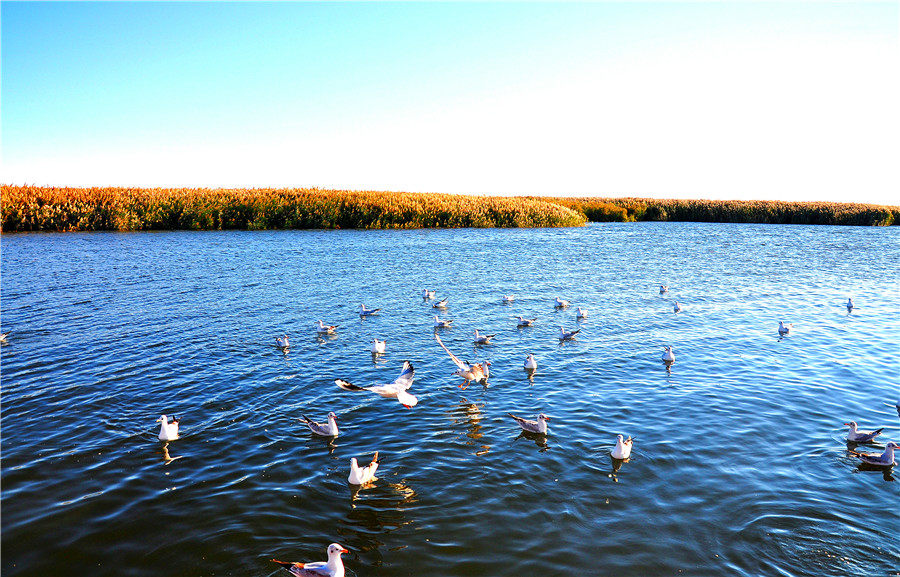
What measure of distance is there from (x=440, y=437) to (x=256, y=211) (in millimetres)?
53739

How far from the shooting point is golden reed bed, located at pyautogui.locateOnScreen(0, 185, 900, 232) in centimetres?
5184

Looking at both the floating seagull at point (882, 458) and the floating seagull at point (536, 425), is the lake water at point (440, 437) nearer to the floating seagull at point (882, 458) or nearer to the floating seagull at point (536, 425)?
the floating seagull at point (536, 425)

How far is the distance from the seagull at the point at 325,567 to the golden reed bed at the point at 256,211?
5554 centimetres

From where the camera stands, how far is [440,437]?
1169 cm

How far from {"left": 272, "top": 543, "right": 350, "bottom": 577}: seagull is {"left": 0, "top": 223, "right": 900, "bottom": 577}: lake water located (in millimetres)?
561

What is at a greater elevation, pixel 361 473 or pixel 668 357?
pixel 668 357

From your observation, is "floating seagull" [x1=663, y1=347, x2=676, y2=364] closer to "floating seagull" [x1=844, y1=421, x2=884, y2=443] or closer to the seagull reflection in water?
"floating seagull" [x1=844, y1=421, x2=884, y2=443]

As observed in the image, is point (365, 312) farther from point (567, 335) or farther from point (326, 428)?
point (326, 428)

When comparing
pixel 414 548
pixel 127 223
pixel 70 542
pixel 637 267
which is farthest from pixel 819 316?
pixel 127 223

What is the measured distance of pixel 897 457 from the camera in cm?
1066

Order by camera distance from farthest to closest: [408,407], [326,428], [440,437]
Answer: [408,407]
[440,437]
[326,428]

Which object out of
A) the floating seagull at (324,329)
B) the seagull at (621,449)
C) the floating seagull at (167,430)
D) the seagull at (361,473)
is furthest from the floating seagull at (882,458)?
the floating seagull at (324,329)

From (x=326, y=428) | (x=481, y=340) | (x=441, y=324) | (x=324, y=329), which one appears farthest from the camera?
(x=441, y=324)

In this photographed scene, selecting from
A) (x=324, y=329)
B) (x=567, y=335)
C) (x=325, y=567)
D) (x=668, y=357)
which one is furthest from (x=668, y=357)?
(x=325, y=567)
